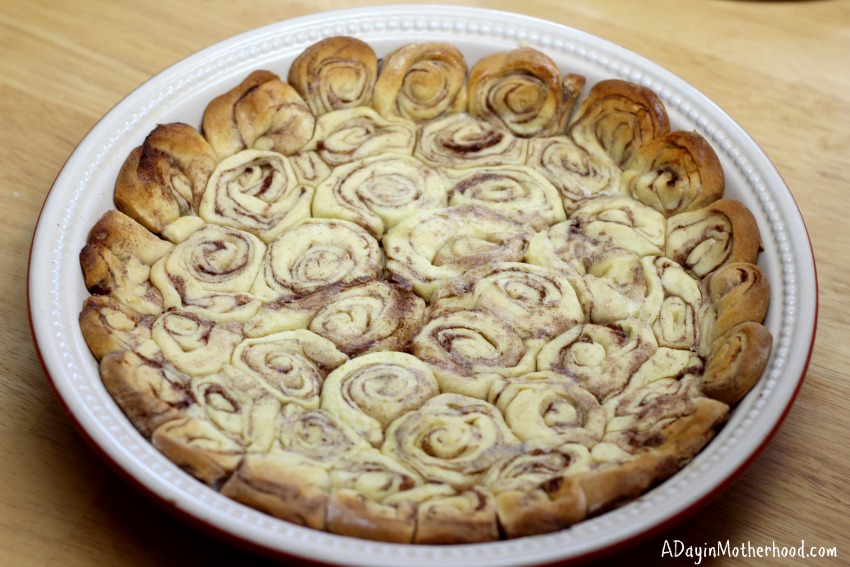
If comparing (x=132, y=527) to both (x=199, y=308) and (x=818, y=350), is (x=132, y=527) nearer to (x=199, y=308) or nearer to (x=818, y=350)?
(x=199, y=308)

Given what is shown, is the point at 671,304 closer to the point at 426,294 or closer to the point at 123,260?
the point at 426,294

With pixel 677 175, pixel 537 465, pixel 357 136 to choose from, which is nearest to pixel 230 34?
pixel 357 136

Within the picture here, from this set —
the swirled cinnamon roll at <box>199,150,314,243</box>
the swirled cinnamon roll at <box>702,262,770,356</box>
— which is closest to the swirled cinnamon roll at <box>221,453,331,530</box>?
the swirled cinnamon roll at <box>199,150,314,243</box>

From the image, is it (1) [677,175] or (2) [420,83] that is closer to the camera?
(1) [677,175]

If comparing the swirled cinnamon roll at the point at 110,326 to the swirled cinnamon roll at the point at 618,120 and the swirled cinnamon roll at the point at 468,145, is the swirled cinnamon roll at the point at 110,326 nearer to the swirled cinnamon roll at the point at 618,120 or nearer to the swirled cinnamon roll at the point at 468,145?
the swirled cinnamon roll at the point at 468,145

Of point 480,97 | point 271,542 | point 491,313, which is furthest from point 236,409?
point 480,97

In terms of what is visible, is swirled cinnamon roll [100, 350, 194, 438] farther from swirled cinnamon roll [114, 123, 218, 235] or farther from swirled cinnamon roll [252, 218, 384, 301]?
swirled cinnamon roll [114, 123, 218, 235]
